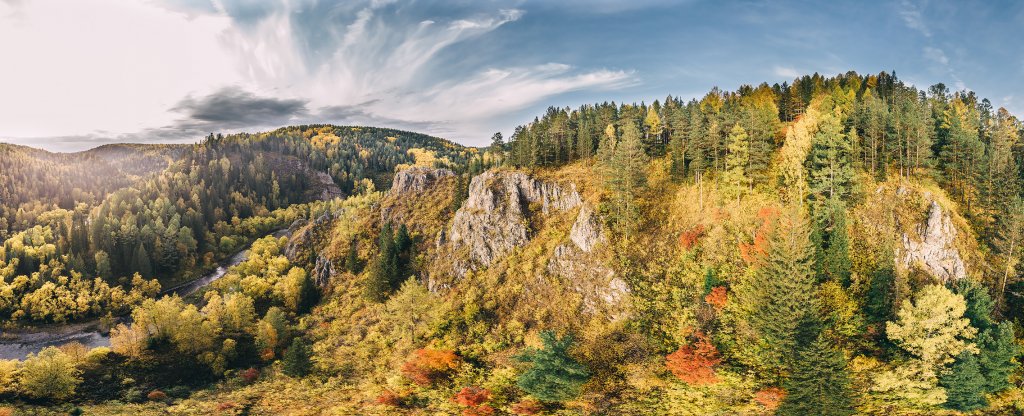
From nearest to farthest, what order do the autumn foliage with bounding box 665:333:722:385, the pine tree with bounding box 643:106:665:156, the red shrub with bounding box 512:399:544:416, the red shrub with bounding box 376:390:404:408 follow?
the autumn foliage with bounding box 665:333:722:385 → the red shrub with bounding box 512:399:544:416 → the red shrub with bounding box 376:390:404:408 → the pine tree with bounding box 643:106:665:156

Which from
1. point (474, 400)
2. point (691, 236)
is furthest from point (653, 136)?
point (474, 400)

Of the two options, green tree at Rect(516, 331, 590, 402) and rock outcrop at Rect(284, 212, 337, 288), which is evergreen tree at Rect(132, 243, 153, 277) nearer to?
rock outcrop at Rect(284, 212, 337, 288)

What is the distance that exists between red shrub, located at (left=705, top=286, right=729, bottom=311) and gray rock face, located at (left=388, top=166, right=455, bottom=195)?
84206mm

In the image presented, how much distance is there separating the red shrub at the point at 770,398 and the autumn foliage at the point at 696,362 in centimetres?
530

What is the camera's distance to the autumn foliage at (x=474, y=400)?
51.4 metres

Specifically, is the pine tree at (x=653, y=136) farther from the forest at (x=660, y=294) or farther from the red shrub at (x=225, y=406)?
the red shrub at (x=225, y=406)

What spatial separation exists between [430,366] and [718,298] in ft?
136

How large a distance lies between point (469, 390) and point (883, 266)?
52.0 meters

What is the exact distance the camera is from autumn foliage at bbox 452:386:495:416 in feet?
169

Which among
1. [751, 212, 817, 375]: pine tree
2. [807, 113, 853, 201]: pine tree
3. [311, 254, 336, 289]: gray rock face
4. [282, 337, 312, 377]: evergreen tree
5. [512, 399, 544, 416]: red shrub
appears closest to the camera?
[751, 212, 817, 375]: pine tree

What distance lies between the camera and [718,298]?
54312 millimetres

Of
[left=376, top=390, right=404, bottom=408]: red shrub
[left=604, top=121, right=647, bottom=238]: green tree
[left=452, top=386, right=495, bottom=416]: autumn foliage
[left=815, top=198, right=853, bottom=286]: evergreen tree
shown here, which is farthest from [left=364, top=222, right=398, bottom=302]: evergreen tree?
[left=815, top=198, right=853, bottom=286]: evergreen tree

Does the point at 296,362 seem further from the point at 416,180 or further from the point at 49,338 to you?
the point at 49,338

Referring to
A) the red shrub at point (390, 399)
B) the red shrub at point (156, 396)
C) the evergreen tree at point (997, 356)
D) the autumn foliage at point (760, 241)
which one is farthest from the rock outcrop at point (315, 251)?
the evergreen tree at point (997, 356)
